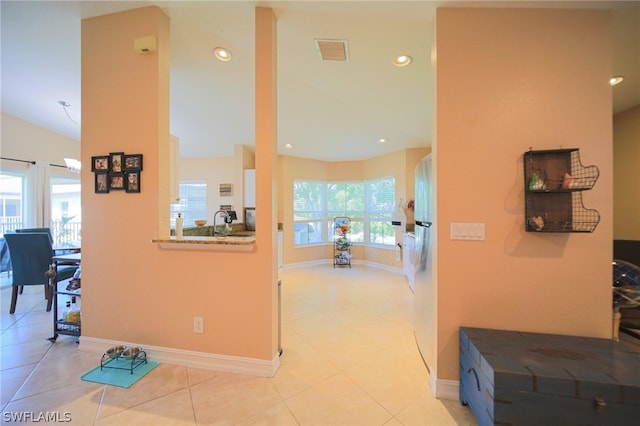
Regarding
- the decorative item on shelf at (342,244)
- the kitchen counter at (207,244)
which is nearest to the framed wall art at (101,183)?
the kitchen counter at (207,244)

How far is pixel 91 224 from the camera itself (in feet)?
7.17

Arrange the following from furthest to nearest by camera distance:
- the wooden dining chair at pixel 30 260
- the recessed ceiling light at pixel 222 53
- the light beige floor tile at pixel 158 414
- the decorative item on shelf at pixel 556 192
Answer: the wooden dining chair at pixel 30 260 < the recessed ceiling light at pixel 222 53 < the decorative item on shelf at pixel 556 192 < the light beige floor tile at pixel 158 414

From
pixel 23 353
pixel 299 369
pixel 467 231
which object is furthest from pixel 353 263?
pixel 23 353

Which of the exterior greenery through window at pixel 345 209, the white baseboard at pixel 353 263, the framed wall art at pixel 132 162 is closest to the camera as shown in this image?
the framed wall art at pixel 132 162

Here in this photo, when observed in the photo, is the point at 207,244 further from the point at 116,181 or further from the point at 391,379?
the point at 391,379

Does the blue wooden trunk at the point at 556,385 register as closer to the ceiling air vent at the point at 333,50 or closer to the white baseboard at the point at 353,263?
the ceiling air vent at the point at 333,50

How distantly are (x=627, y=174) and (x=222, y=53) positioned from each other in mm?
4781

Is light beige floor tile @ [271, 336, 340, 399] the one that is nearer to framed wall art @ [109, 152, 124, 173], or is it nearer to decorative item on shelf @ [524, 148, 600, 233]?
decorative item on shelf @ [524, 148, 600, 233]

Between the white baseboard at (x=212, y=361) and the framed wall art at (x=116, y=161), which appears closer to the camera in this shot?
the white baseboard at (x=212, y=361)

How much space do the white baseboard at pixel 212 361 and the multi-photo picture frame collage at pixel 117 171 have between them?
134 cm

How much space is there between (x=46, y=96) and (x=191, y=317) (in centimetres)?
410

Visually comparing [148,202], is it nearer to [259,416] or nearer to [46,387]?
[46,387]

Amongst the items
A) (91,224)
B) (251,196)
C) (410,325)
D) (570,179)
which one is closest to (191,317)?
(91,224)

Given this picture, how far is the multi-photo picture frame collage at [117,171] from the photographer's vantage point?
6.90 feet
